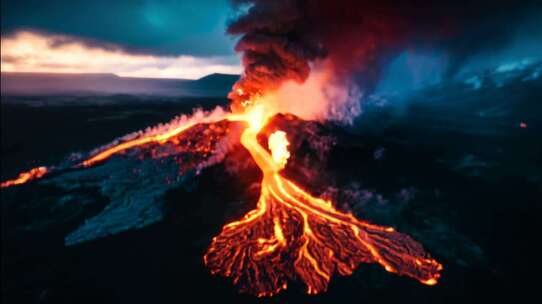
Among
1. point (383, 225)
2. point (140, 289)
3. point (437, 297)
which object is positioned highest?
point (383, 225)

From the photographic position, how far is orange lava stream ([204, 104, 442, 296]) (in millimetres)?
12375

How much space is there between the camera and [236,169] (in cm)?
2509

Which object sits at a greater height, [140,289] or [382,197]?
[382,197]

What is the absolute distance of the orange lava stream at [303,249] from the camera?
12.4 meters

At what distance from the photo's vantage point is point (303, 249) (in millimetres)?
13398

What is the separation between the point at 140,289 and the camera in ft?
40.5

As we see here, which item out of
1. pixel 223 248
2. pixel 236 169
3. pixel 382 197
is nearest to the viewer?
pixel 223 248

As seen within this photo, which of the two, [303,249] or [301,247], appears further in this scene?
[301,247]

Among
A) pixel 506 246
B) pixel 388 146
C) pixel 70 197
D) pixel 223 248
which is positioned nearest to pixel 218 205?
→ pixel 223 248

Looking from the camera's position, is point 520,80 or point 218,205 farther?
point 520,80

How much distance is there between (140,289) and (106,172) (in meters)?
13.0

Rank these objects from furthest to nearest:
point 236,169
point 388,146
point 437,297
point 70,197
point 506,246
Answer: point 388,146 → point 236,169 → point 70,197 → point 506,246 → point 437,297

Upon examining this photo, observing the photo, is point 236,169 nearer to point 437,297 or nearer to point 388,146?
point 437,297

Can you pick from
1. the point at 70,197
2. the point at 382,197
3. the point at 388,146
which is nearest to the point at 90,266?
the point at 70,197
